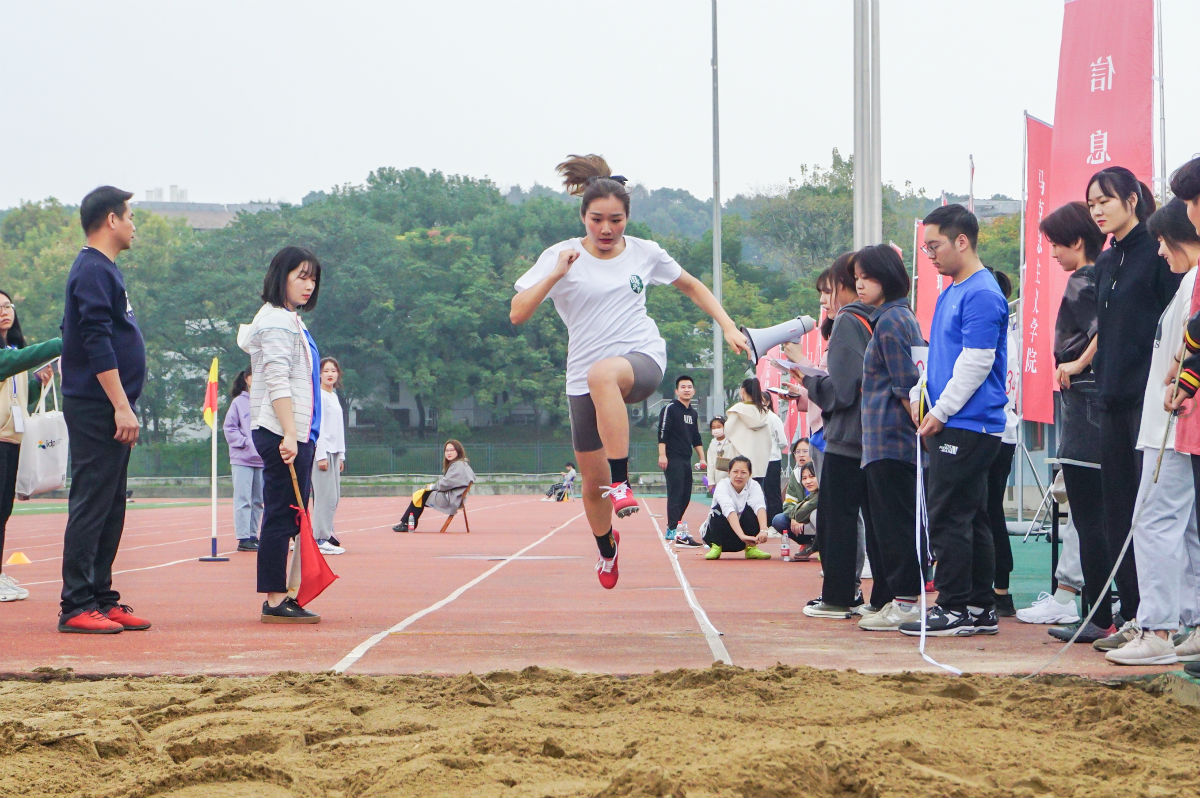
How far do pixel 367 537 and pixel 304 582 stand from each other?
1071 cm

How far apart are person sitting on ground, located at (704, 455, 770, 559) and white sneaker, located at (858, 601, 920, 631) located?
5370 millimetres

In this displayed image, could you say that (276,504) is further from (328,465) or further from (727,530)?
(328,465)

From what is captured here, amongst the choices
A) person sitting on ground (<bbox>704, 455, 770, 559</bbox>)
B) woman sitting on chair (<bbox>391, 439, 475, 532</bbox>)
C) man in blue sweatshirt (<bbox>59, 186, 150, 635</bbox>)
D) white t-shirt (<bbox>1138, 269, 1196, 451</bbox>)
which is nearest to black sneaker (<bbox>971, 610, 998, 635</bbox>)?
white t-shirt (<bbox>1138, 269, 1196, 451</bbox>)

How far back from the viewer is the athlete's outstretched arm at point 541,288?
579 cm

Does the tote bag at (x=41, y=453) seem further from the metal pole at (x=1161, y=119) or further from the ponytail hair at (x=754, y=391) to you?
the metal pole at (x=1161, y=119)

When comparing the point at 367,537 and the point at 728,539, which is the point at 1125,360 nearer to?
the point at 728,539

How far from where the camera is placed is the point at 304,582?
6465 millimetres

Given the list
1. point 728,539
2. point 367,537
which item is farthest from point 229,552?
point 728,539

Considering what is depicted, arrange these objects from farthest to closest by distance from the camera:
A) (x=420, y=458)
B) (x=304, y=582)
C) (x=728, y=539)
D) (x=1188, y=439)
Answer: (x=420, y=458)
(x=728, y=539)
(x=304, y=582)
(x=1188, y=439)

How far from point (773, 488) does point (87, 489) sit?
1000 centimetres

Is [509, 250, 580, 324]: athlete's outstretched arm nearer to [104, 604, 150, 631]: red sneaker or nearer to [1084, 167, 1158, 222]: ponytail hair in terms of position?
[1084, 167, 1158, 222]: ponytail hair

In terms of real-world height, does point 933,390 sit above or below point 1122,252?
below

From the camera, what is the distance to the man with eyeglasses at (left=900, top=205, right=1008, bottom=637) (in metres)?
5.77

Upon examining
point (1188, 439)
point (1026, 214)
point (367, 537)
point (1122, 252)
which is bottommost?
point (367, 537)
